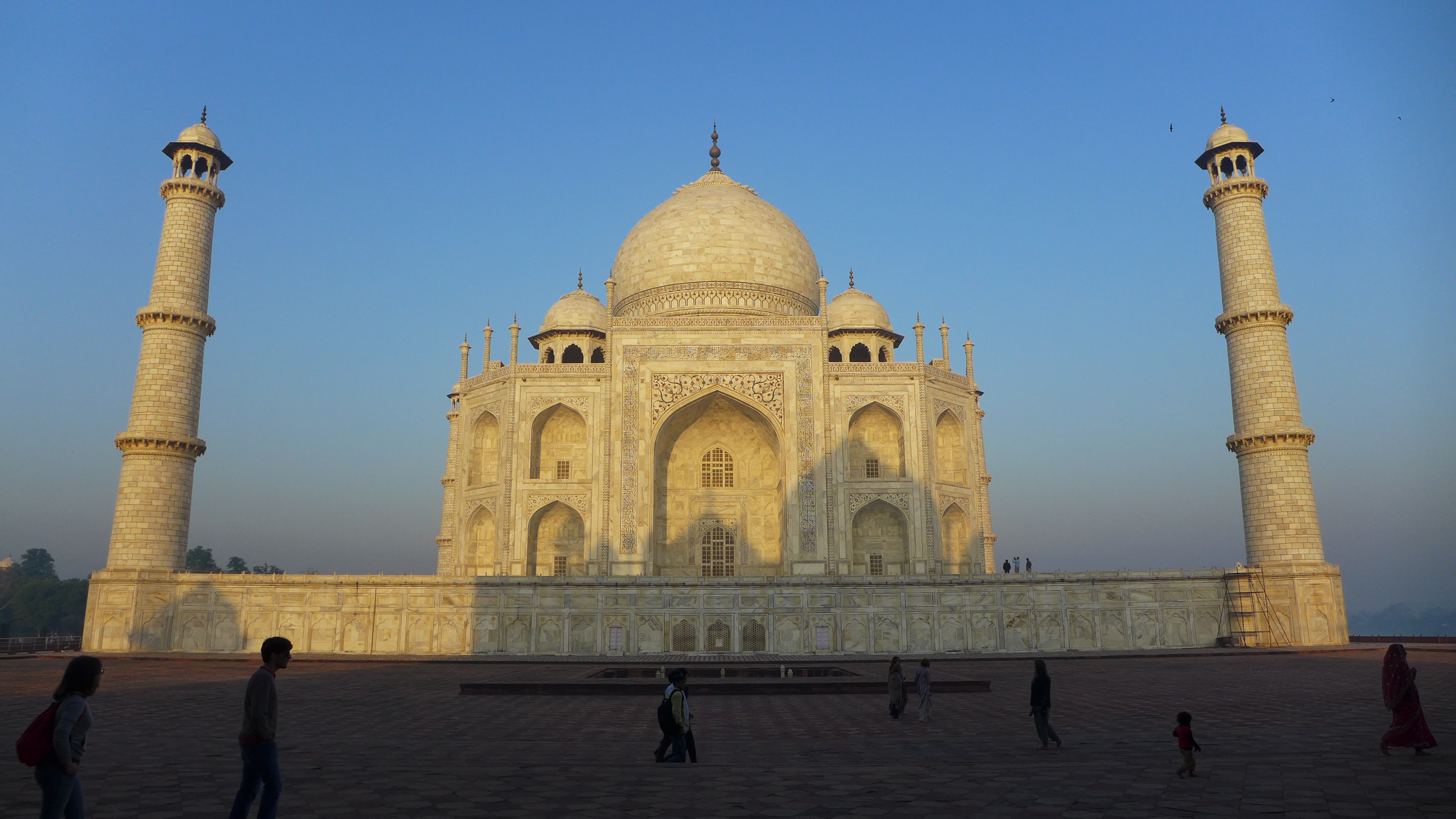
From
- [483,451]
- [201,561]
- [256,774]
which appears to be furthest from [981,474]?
[201,561]

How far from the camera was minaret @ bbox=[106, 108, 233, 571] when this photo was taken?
76.4 ft

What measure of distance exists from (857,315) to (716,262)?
502cm

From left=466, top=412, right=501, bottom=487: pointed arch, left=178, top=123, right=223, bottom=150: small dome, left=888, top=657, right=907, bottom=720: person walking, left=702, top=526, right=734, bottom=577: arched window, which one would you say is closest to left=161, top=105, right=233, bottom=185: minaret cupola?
left=178, top=123, right=223, bottom=150: small dome

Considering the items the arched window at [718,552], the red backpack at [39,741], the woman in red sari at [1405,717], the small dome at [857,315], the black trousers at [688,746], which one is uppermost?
the small dome at [857,315]

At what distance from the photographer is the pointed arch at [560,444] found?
96.5ft

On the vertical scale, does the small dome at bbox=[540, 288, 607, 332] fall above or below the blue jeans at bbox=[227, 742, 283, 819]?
above

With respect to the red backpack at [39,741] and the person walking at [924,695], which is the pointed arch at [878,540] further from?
the red backpack at [39,741]

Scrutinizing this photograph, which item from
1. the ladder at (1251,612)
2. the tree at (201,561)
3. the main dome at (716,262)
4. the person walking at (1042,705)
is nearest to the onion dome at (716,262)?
the main dome at (716,262)

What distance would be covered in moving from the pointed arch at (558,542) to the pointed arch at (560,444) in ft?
3.71

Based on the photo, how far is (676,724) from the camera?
24.3ft

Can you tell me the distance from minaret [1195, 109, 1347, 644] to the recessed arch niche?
1201cm

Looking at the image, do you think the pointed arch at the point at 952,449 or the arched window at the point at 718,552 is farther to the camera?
the pointed arch at the point at 952,449

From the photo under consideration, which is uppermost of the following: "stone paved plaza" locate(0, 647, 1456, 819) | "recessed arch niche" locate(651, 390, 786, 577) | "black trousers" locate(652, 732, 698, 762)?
"recessed arch niche" locate(651, 390, 786, 577)

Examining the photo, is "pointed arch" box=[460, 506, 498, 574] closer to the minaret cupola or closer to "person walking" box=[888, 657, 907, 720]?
the minaret cupola
